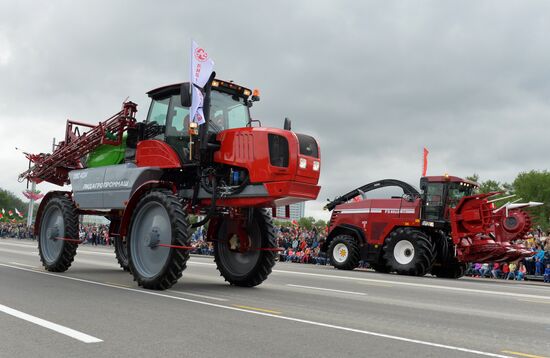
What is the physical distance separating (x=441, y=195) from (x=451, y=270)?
2.63 meters

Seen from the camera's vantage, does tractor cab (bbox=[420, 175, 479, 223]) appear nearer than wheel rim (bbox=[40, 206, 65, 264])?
No

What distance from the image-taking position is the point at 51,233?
12.4 metres

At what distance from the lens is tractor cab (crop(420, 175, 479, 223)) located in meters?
18.5

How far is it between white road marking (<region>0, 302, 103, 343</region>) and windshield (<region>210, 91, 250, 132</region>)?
15.1ft

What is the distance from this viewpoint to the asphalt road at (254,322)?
16.9ft

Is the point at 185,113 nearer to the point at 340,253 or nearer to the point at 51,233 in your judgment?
the point at 51,233

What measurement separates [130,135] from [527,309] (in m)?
7.97

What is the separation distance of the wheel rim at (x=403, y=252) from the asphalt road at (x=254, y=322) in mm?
7298

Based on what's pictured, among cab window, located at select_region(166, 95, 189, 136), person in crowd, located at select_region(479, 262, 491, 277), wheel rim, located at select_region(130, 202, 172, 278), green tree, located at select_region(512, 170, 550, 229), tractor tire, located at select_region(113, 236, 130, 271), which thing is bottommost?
person in crowd, located at select_region(479, 262, 491, 277)

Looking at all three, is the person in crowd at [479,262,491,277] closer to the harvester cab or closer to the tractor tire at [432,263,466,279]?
the harvester cab

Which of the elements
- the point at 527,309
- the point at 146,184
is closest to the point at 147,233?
the point at 146,184

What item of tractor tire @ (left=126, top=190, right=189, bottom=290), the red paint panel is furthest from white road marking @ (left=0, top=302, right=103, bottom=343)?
the red paint panel

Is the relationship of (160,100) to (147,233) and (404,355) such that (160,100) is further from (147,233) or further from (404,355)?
(404,355)

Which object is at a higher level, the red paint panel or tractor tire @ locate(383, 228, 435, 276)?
the red paint panel
